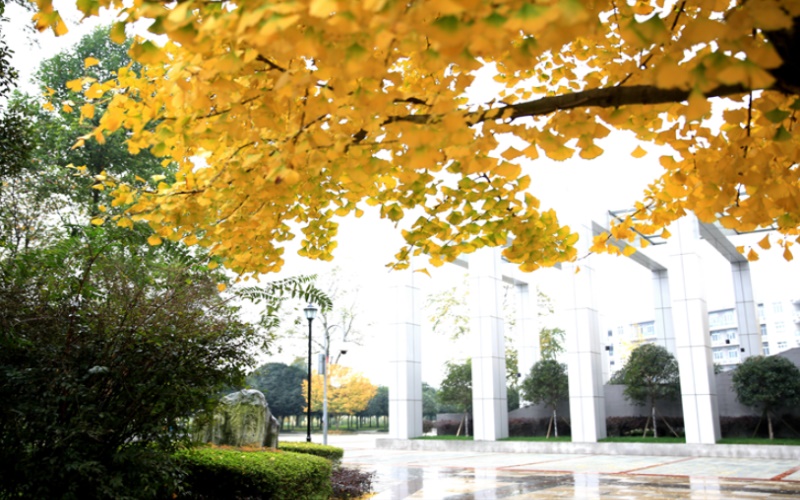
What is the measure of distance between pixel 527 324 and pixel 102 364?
2043cm

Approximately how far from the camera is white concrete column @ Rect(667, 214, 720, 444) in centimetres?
1538

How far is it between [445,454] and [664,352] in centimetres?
710

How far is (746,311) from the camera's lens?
20.5m

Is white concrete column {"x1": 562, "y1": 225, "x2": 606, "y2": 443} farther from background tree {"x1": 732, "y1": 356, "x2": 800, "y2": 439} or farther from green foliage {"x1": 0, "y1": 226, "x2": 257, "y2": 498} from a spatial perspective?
green foliage {"x1": 0, "y1": 226, "x2": 257, "y2": 498}

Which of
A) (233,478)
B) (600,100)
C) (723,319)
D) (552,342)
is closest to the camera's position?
(600,100)

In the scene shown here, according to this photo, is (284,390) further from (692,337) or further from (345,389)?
(692,337)

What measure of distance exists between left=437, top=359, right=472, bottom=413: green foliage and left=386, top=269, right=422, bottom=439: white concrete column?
2.03 meters

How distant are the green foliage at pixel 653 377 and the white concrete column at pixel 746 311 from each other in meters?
3.72

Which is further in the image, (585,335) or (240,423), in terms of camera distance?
(585,335)

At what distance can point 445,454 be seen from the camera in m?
17.4

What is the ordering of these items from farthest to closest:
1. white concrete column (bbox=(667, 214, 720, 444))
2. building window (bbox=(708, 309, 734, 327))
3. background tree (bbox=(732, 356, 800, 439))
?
building window (bbox=(708, 309, 734, 327)) → background tree (bbox=(732, 356, 800, 439)) → white concrete column (bbox=(667, 214, 720, 444))

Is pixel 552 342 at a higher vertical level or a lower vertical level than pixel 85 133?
lower

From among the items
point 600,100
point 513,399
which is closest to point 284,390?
point 513,399

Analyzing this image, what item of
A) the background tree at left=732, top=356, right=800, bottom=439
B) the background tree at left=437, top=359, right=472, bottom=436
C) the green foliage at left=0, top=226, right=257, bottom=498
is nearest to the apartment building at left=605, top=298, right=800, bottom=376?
the background tree at left=437, top=359, right=472, bottom=436
